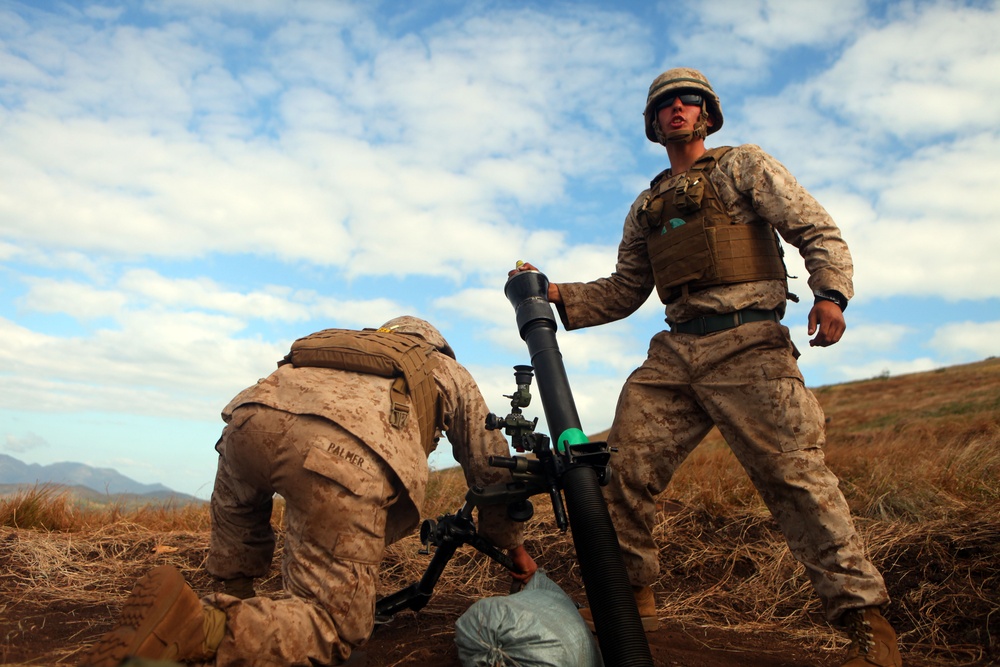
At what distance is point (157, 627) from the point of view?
2320 millimetres

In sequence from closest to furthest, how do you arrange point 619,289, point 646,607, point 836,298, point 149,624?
point 149,624 → point 836,298 → point 646,607 → point 619,289

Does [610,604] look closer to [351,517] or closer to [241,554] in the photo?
[351,517]

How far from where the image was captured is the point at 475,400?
3.71 meters

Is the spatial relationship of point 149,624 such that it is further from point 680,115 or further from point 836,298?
point 680,115

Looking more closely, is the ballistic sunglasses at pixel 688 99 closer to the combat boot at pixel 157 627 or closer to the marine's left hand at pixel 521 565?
the marine's left hand at pixel 521 565

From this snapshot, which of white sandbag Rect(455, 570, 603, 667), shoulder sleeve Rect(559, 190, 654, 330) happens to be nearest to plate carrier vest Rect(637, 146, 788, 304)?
shoulder sleeve Rect(559, 190, 654, 330)

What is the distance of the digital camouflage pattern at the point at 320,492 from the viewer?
2.70 metres

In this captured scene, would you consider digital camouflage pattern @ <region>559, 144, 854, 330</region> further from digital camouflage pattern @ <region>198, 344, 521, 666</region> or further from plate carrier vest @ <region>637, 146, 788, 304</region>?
digital camouflage pattern @ <region>198, 344, 521, 666</region>

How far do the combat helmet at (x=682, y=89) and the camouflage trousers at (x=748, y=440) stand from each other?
1.32 m

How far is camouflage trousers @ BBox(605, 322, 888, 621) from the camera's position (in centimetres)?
315

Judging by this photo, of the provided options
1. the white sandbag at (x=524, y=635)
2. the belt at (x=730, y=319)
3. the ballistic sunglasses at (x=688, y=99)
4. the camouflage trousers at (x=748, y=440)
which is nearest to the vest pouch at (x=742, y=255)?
the belt at (x=730, y=319)

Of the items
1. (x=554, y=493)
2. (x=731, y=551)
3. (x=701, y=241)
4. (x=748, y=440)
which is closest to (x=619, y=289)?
(x=701, y=241)

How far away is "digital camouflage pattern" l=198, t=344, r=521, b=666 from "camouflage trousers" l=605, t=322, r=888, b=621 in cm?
111

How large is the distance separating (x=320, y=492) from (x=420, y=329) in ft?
3.98
